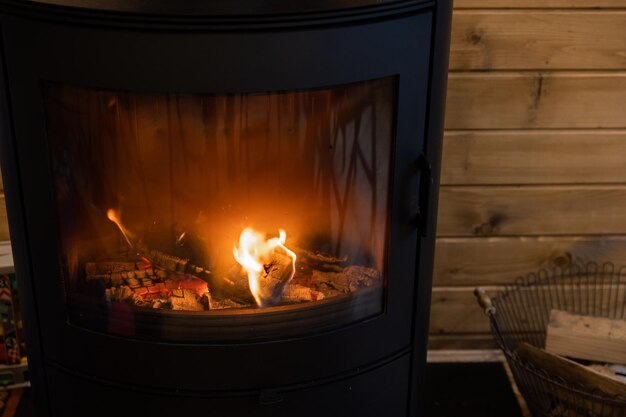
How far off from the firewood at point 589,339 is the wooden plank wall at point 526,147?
0.18m

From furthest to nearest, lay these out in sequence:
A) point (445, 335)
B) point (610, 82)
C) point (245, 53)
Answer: point (445, 335), point (610, 82), point (245, 53)

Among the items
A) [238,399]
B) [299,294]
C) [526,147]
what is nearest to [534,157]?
[526,147]

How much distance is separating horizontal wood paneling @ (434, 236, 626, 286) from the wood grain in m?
0.02

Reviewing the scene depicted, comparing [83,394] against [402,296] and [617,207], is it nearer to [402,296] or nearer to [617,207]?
[402,296]

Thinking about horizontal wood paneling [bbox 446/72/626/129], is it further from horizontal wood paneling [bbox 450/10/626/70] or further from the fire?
the fire

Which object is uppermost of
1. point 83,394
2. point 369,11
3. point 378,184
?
point 369,11

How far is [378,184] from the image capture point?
1.46 meters

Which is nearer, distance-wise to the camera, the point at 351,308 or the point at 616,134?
the point at 351,308

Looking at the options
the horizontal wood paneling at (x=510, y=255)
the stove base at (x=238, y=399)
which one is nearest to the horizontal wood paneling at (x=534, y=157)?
the horizontal wood paneling at (x=510, y=255)

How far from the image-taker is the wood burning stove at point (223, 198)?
4.21 feet

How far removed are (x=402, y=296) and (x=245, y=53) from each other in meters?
0.52

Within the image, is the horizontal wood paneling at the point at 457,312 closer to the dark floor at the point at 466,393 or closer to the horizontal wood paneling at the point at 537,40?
the dark floor at the point at 466,393

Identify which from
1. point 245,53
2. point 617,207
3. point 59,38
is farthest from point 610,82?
point 59,38

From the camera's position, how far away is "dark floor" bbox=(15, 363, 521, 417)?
187 cm
